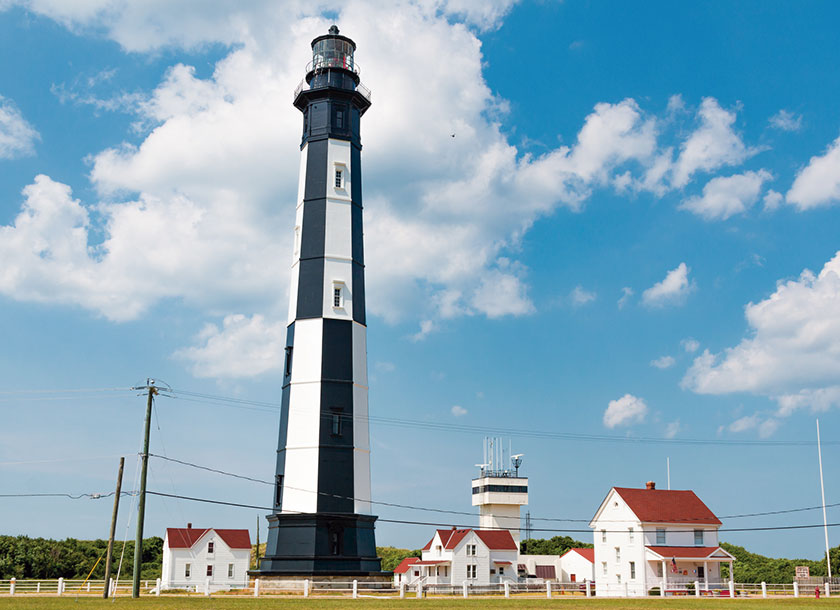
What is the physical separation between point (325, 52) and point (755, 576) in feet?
163

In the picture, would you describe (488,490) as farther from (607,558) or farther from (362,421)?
(362,421)

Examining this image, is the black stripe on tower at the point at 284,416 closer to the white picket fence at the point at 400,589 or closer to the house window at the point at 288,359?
the house window at the point at 288,359

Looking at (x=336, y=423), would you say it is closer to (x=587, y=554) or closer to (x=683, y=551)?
(x=683, y=551)

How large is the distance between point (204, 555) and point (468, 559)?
1983cm

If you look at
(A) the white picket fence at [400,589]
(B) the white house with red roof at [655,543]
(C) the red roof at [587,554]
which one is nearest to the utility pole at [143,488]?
(A) the white picket fence at [400,589]

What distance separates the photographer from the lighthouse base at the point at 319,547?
36.6 metres

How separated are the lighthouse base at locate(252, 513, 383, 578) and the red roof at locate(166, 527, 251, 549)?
24.8 m

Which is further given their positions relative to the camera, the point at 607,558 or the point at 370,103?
the point at 607,558

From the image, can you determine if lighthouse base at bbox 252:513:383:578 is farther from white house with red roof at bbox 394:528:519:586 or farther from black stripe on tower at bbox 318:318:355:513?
white house with red roof at bbox 394:528:519:586

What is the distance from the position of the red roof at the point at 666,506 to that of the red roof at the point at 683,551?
1.56 meters

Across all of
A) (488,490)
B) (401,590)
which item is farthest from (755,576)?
(401,590)

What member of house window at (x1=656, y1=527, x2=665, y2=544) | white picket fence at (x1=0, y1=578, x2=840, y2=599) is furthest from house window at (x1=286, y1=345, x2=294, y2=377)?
house window at (x1=656, y1=527, x2=665, y2=544)

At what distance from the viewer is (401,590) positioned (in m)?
37.1

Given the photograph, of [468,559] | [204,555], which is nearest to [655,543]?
[468,559]
